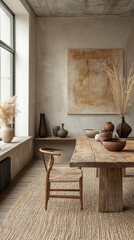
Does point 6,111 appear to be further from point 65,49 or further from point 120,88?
point 120,88

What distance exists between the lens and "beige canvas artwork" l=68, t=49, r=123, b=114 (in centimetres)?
651

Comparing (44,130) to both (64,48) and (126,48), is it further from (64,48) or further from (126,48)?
(126,48)

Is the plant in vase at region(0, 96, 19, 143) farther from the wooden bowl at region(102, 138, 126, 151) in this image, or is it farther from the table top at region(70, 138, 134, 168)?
the wooden bowl at region(102, 138, 126, 151)

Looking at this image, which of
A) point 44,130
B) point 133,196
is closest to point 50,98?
point 44,130

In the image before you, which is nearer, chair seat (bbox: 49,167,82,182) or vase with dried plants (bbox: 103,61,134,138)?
chair seat (bbox: 49,167,82,182)

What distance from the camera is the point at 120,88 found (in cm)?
655

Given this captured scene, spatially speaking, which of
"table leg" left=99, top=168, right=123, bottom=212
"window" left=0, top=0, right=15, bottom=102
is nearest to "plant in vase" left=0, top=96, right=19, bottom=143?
"window" left=0, top=0, right=15, bottom=102

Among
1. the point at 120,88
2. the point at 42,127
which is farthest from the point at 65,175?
the point at 120,88

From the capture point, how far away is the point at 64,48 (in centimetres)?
660

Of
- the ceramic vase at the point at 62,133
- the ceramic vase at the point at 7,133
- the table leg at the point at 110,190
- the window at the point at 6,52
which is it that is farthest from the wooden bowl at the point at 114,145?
the ceramic vase at the point at 62,133

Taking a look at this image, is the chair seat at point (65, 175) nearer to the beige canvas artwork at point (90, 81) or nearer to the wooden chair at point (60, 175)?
the wooden chair at point (60, 175)

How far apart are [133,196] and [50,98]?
3422 millimetres

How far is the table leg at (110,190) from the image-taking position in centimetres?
332

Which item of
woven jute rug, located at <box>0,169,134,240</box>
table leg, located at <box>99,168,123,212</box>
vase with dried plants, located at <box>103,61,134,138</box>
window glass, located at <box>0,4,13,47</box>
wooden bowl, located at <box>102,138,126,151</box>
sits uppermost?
window glass, located at <box>0,4,13,47</box>
